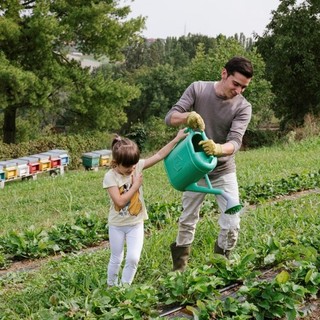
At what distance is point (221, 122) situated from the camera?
146 inches

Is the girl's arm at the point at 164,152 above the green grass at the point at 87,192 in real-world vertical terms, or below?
above

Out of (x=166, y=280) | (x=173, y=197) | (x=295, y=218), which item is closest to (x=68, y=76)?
(x=173, y=197)

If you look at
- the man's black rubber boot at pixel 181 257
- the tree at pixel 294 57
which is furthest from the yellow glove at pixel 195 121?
the tree at pixel 294 57

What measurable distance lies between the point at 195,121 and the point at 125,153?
48cm

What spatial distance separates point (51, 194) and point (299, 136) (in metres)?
9.83

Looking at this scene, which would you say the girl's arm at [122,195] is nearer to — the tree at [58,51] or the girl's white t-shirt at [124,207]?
the girl's white t-shirt at [124,207]

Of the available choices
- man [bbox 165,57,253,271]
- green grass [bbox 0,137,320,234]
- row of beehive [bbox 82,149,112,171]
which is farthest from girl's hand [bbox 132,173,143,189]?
row of beehive [bbox 82,149,112,171]

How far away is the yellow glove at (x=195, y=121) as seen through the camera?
332 centimetres

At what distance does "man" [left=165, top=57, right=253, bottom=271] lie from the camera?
354 cm

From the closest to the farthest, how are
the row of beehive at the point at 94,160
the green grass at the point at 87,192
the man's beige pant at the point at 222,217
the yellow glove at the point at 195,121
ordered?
the yellow glove at the point at 195,121, the man's beige pant at the point at 222,217, the green grass at the point at 87,192, the row of beehive at the point at 94,160

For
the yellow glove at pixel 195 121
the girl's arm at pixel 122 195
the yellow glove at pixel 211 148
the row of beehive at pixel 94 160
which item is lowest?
the row of beehive at pixel 94 160

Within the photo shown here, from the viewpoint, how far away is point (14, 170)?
46.0 ft

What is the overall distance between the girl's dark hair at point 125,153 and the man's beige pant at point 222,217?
628 mm

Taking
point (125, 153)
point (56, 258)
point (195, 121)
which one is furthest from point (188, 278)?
point (56, 258)
